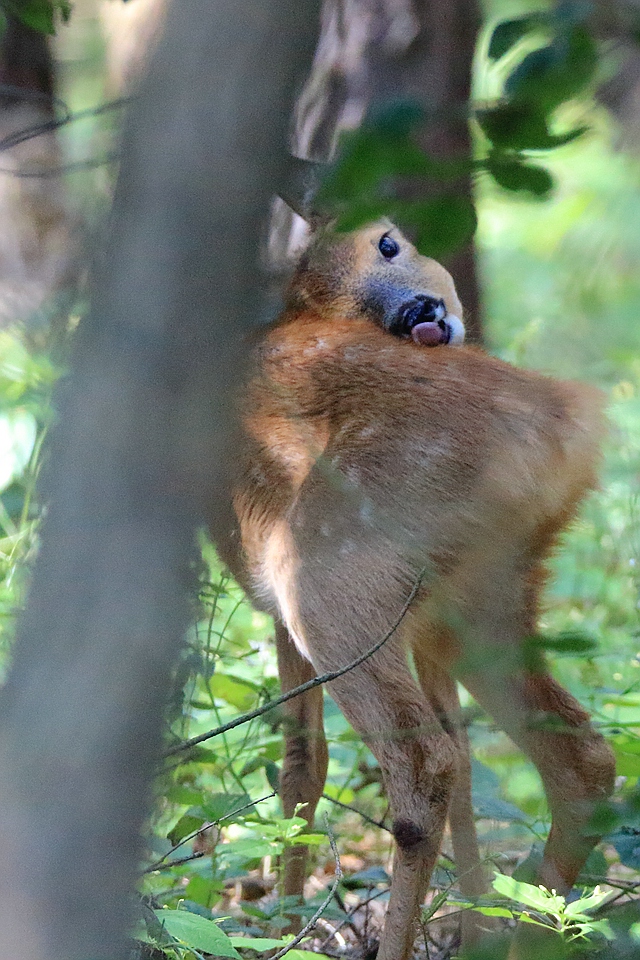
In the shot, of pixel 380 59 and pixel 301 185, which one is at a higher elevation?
pixel 380 59

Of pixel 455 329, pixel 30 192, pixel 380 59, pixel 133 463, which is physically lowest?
pixel 133 463

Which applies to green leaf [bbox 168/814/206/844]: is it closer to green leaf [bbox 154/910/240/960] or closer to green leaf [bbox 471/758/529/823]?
green leaf [bbox 154/910/240/960]

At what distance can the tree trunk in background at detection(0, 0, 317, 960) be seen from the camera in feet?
3.39

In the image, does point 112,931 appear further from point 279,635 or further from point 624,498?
point 624,498

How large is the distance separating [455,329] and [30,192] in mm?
4217

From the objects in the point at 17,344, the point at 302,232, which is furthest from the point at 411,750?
the point at 17,344

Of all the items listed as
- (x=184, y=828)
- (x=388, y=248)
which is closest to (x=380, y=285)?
(x=388, y=248)

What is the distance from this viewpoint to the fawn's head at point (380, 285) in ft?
12.2

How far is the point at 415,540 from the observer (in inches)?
121

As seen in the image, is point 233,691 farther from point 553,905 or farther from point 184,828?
point 553,905

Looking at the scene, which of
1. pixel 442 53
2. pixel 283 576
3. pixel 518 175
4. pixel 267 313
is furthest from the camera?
pixel 442 53

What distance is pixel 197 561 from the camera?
1.24 metres

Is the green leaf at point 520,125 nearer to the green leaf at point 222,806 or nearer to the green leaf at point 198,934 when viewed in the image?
the green leaf at point 198,934

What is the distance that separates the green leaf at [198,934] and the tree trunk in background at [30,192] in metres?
4.14
